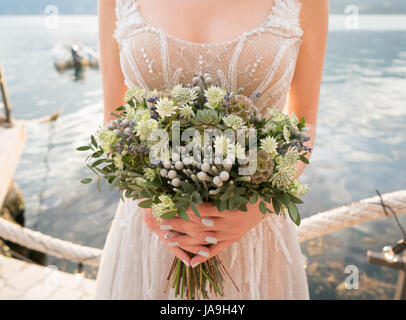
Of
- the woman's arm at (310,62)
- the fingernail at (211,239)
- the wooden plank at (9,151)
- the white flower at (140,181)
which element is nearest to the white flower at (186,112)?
the white flower at (140,181)

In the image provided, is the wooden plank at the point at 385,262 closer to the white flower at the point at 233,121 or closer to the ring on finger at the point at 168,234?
the ring on finger at the point at 168,234

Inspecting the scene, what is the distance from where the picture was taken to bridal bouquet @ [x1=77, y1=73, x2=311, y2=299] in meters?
0.89

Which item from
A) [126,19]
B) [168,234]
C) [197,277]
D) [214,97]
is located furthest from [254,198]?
[126,19]

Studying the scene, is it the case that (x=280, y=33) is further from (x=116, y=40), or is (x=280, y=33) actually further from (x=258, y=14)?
(x=116, y=40)

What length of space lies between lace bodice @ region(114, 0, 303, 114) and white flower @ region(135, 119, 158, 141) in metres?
0.51

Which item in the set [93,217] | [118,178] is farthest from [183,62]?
[93,217]

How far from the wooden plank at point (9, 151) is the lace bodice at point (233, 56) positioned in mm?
3890

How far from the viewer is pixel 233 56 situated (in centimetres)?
132

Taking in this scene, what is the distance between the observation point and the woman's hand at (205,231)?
3.65 feet

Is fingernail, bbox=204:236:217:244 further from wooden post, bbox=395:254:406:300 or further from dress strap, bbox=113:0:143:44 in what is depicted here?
wooden post, bbox=395:254:406:300

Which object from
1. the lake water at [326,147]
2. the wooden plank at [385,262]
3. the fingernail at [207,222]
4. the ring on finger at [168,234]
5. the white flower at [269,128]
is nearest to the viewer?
the white flower at [269,128]

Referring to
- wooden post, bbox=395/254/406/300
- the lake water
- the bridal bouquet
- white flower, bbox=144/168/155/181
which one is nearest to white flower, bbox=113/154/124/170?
the bridal bouquet

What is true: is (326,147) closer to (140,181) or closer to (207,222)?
(207,222)

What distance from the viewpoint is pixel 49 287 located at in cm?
287
